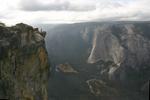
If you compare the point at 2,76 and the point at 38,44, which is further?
the point at 38,44

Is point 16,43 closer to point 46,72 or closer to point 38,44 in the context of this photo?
point 38,44

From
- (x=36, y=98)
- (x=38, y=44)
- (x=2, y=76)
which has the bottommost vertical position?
(x=36, y=98)

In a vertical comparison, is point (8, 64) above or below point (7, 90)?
above

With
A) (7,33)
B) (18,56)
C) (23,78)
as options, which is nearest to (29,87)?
(23,78)

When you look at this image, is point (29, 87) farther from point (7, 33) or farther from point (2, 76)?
point (7, 33)

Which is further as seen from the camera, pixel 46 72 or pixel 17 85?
pixel 46 72

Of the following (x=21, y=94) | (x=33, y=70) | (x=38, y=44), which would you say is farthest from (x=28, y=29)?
(x=21, y=94)
